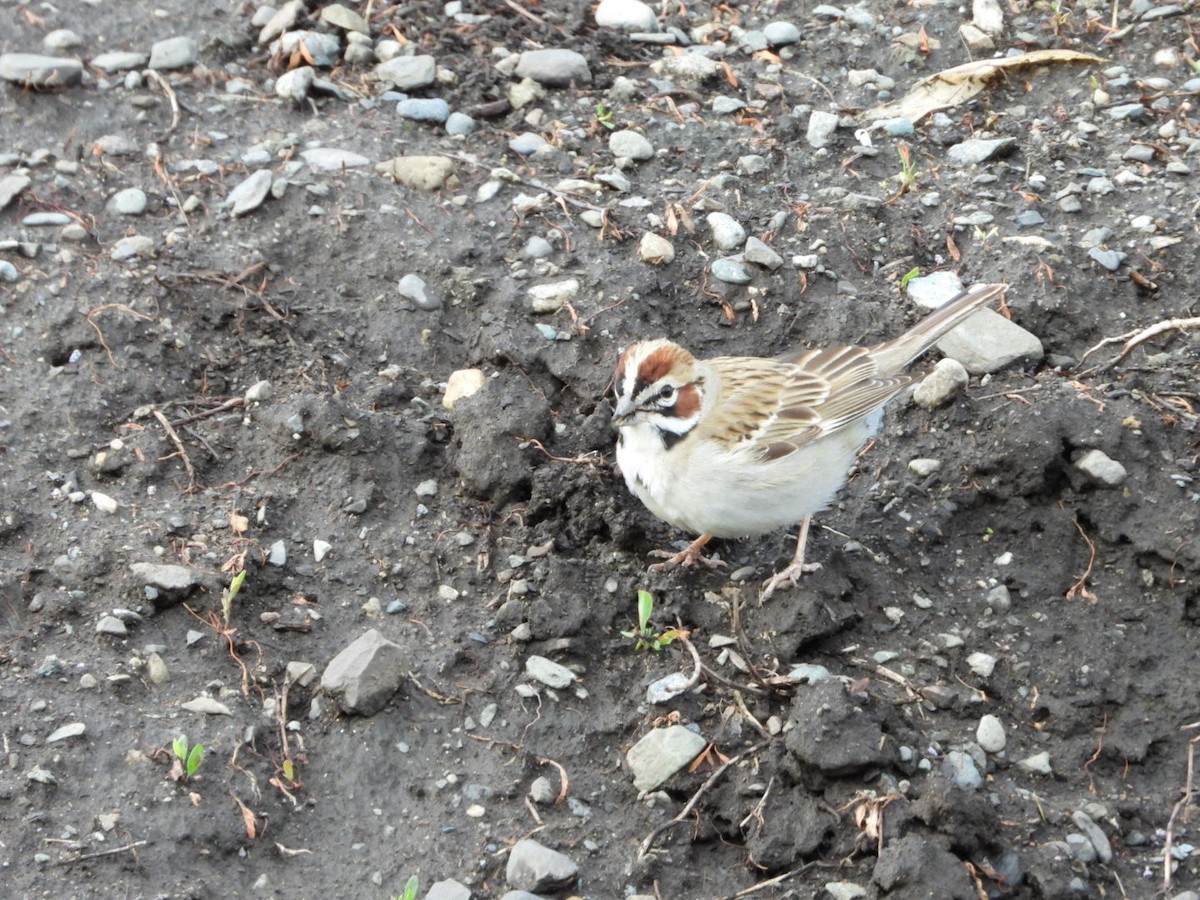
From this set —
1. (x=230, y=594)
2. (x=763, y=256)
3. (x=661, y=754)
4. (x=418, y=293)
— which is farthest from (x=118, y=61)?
(x=661, y=754)

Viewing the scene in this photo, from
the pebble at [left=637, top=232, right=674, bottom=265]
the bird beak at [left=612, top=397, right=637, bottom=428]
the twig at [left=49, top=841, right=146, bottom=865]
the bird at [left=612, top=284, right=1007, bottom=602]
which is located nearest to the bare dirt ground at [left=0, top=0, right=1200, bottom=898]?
the twig at [left=49, top=841, right=146, bottom=865]

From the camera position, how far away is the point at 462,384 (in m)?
6.09

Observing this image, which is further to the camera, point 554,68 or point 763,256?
point 554,68

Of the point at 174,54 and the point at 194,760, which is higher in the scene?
the point at 174,54

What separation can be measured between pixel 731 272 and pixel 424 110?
2.12m

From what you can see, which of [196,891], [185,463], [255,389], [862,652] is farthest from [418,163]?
[196,891]

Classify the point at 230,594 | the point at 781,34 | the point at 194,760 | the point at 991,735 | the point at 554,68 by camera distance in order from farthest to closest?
1. the point at 781,34
2. the point at 554,68
3. the point at 230,594
4. the point at 991,735
5. the point at 194,760

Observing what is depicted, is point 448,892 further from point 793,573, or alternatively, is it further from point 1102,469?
point 1102,469

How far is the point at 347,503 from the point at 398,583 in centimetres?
46

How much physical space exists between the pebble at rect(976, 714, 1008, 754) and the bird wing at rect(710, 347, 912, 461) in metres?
1.29

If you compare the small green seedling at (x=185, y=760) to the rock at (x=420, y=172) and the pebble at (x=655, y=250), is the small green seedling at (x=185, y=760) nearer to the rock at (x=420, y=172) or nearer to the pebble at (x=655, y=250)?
the pebble at (x=655, y=250)

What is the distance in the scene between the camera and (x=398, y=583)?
532cm

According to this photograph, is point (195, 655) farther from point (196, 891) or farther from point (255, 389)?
point (255, 389)

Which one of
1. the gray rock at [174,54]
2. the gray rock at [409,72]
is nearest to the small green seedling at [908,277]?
the gray rock at [409,72]
